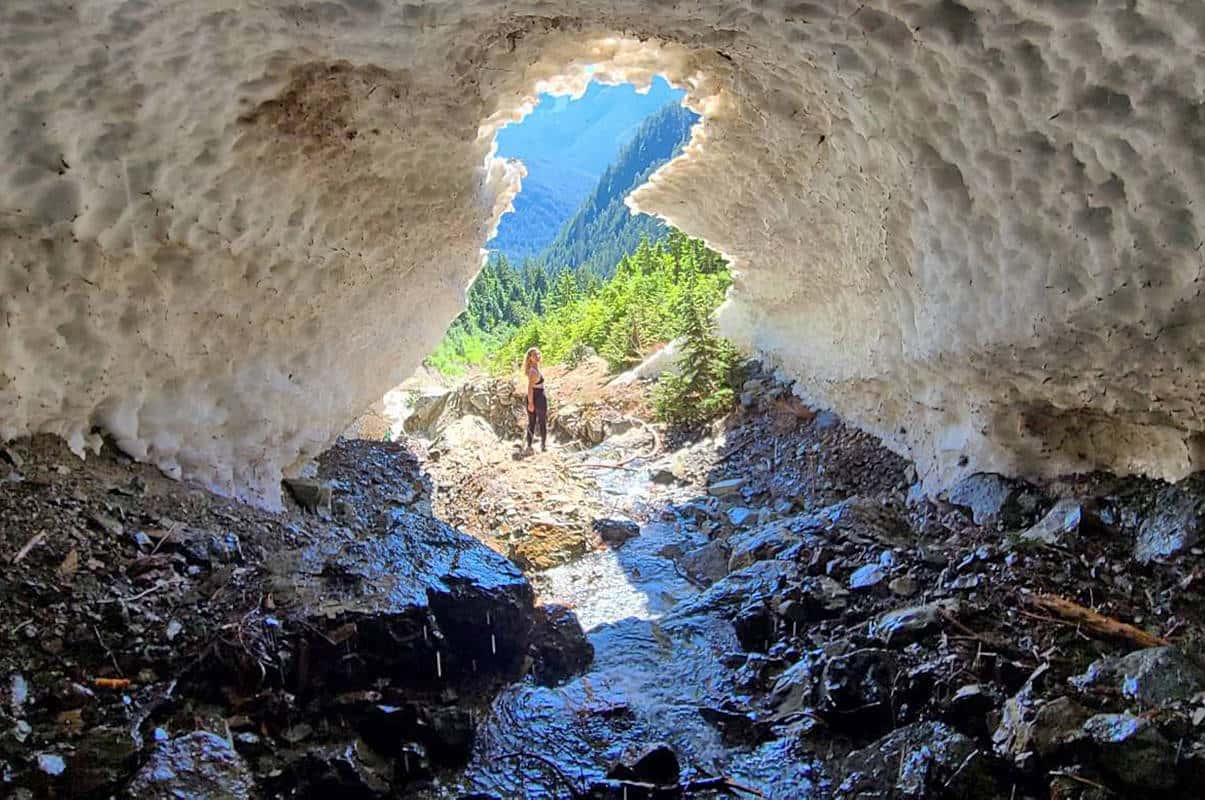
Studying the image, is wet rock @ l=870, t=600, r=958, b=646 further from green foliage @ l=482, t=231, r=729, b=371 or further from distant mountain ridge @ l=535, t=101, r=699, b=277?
distant mountain ridge @ l=535, t=101, r=699, b=277

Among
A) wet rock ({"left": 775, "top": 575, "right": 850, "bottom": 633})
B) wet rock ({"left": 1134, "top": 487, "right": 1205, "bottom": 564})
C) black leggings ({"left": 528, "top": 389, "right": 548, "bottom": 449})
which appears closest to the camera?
wet rock ({"left": 1134, "top": 487, "right": 1205, "bottom": 564})

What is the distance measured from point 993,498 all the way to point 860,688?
8.59 feet

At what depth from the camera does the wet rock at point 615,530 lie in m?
8.90

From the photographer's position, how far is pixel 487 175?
799 centimetres

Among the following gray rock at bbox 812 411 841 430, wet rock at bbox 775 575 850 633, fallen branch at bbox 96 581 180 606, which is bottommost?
fallen branch at bbox 96 581 180 606

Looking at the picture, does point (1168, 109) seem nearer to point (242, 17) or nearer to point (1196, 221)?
point (1196, 221)

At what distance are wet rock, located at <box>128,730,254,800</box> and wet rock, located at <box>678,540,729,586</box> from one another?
498 centimetres

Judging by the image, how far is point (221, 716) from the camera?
3.88 metres

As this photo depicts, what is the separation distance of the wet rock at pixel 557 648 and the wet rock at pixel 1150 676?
3482 mm

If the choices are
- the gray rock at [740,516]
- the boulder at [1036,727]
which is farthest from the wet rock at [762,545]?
the boulder at [1036,727]

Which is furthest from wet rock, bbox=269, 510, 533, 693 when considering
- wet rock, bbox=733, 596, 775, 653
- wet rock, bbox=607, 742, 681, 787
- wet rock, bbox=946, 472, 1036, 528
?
wet rock, bbox=946, 472, 1036, 528

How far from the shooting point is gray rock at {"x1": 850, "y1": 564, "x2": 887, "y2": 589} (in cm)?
557

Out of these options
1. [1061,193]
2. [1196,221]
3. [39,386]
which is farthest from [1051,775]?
[39,386]

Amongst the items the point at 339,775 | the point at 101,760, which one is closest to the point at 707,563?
the point at 339,775
